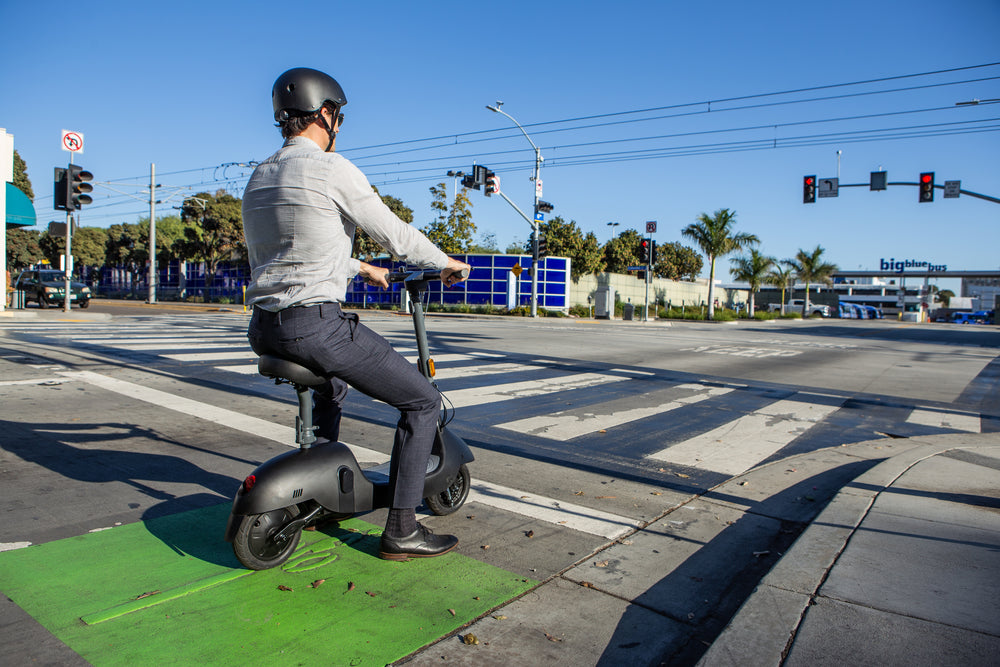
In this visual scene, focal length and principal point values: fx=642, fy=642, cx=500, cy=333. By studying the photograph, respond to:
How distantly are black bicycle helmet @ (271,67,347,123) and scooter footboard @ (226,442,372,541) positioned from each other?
1.35 metres

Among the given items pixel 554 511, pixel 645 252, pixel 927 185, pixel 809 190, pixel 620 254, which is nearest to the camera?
pixel 554 511

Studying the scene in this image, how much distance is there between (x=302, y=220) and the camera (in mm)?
2359

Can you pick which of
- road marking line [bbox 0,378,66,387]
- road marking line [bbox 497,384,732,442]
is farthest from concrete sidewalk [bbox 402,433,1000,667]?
road marking line [bbox 0,378,66,387]

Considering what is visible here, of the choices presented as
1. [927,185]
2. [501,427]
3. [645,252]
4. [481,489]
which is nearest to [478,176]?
[645,252]

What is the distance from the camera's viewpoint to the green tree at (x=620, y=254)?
192 feet

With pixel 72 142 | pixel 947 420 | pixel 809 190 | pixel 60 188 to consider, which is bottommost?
pixel 947 420

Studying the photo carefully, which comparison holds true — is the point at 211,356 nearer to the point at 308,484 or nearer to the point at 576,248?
the point at 308,484

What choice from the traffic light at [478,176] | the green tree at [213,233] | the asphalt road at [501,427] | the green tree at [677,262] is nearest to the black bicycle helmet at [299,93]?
the asphalt road at [501,427]

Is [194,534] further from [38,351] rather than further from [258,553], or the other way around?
[38,351]

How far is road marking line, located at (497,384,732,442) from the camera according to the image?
542 cm

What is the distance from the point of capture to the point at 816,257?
2411 inches

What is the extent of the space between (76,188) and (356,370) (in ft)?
62.4

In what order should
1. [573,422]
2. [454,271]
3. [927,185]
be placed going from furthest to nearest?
[927,185]
[573,422]
[454,271]

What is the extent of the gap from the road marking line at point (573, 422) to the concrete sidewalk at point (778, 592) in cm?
173
